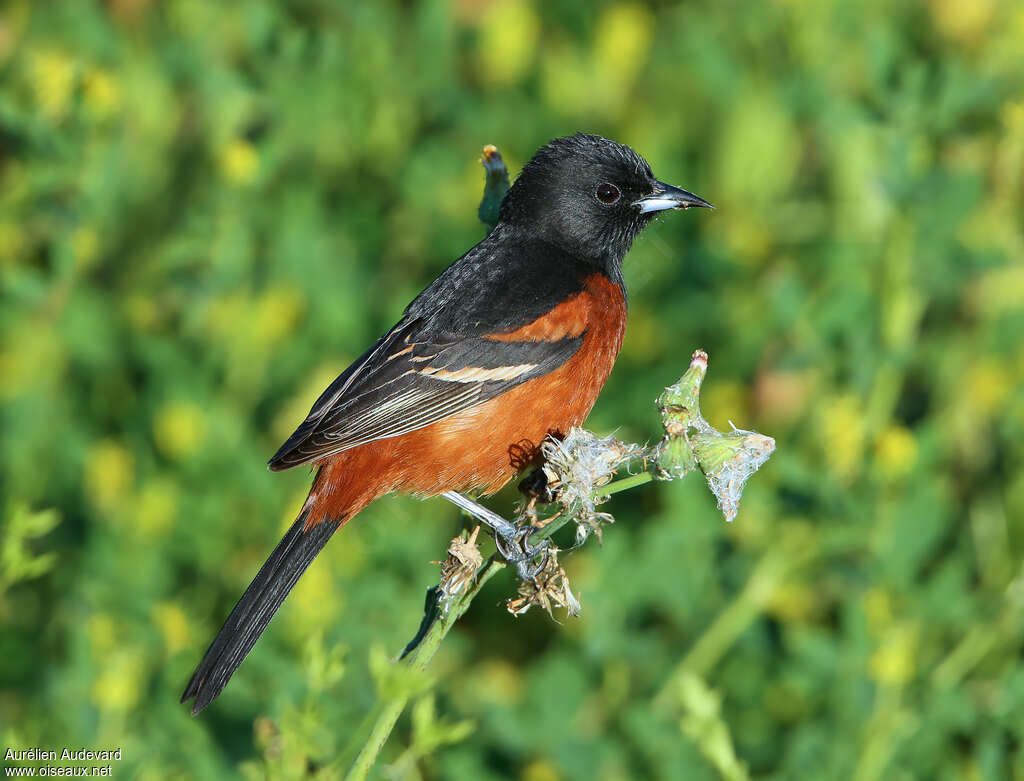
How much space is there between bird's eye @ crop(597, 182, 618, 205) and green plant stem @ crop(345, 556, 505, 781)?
54.4 inches

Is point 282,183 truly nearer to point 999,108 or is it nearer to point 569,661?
point 569,661

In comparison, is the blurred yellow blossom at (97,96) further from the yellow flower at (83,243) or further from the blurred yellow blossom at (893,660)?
the blurred yellow blossom at (893,660)

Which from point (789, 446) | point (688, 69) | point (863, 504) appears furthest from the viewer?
point (688, 69)

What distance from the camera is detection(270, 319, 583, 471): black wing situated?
313cm

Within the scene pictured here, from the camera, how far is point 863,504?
3793 millimetres

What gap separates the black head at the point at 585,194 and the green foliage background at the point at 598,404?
222 millimetres

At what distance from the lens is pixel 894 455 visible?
12.3ft

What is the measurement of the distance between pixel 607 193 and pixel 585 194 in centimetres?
7

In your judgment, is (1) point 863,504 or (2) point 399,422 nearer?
(2) point 399,422

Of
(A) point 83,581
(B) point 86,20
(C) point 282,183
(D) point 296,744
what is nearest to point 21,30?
(B) point 86,20

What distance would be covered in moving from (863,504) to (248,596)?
1.91 meters

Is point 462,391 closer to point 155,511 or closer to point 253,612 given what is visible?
point 253,612

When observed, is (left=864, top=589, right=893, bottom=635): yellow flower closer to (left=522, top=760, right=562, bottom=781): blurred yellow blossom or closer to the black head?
(left=522, top=760, right=562, bottom=781): blurred yellow blossom

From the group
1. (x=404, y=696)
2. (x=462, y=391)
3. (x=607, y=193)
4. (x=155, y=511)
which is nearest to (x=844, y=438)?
(x=607, y=193)
